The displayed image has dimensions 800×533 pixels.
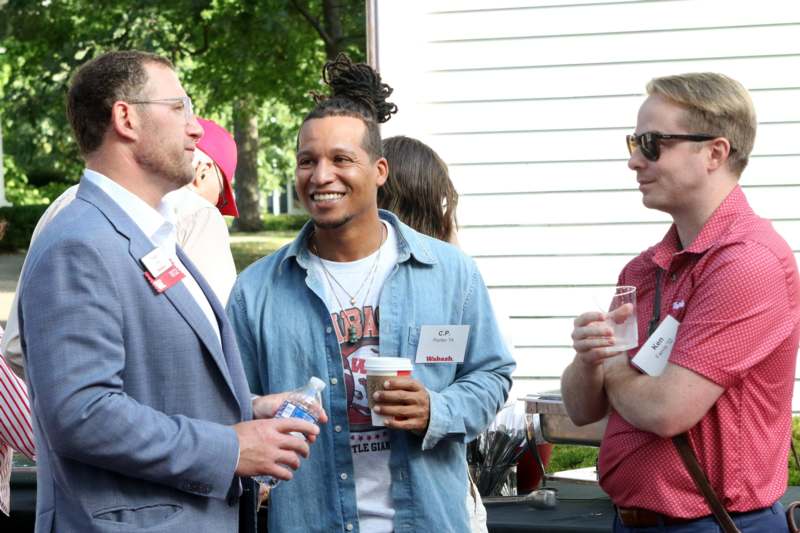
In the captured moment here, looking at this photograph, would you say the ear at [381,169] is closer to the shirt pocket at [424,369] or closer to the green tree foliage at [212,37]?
the shirt pocket at [424,369]

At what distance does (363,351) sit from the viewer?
10.6ft

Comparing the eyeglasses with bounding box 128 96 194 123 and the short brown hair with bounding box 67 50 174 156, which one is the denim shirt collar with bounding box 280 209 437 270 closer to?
the eyeglasses with bounding box 128 96 194 123

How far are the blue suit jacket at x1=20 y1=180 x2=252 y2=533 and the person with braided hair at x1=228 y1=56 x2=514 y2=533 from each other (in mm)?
515

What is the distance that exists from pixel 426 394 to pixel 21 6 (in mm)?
19498

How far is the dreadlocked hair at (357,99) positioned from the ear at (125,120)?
30.6 inches

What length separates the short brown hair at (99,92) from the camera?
2.71 m

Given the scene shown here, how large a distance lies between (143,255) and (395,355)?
0.87 meters

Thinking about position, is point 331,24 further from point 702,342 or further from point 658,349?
point 702,342

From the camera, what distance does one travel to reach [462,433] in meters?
3.16

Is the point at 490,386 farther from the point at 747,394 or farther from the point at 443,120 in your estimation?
the point at 443,120

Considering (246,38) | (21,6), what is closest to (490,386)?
(246,38)

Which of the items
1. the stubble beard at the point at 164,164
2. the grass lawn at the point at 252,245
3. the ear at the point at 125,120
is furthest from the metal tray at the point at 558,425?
the grass lawn at the point at 252,245

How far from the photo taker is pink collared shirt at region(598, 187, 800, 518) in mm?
2697

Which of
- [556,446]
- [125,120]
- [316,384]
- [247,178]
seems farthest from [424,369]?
[247,178]
